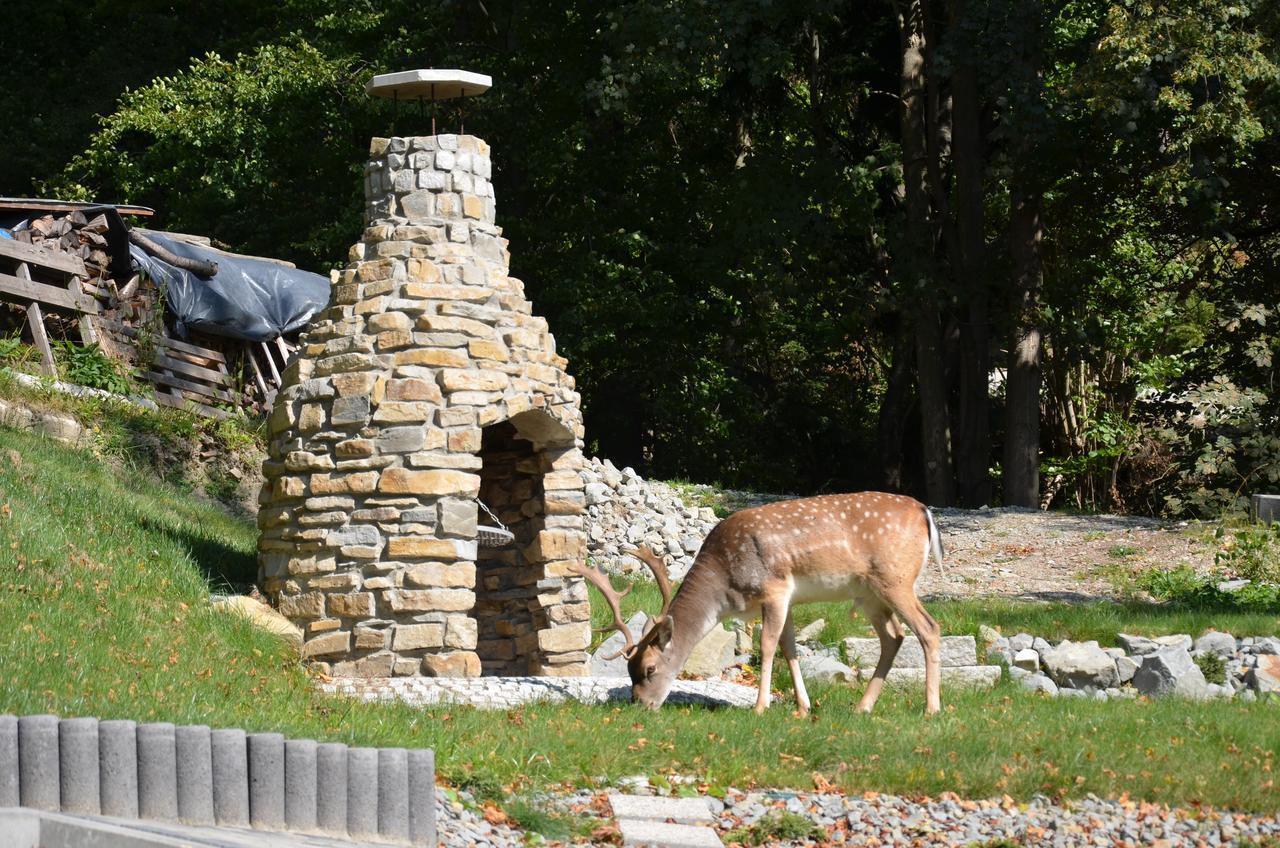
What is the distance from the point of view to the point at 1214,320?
25641 millimetres

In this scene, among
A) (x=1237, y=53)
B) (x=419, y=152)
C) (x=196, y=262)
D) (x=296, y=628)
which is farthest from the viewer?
(x=196, y=262)

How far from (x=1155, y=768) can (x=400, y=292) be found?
6410 millimetres

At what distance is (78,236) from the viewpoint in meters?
20.5

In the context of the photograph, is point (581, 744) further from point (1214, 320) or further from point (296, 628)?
point (1214, 320)

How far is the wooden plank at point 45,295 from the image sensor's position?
63.1 ft

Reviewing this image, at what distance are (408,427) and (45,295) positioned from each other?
963 cm

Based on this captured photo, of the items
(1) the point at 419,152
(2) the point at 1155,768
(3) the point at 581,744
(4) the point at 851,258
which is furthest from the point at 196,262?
(2) the point at 1155,768

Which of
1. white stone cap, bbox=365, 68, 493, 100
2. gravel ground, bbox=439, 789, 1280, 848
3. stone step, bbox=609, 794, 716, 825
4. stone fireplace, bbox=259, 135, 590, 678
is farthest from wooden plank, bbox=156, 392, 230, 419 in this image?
stone step, bbox=609, 794, 716, 825

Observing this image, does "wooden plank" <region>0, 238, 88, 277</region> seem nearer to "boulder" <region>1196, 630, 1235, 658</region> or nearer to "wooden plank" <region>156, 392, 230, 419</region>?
"wooden plank" <region>156, 392, 230, 419</region>

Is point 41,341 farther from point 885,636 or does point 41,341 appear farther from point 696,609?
point 885,636

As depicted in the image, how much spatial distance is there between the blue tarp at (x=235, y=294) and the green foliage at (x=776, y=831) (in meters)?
14.5

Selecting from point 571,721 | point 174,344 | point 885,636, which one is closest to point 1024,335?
point 174,344

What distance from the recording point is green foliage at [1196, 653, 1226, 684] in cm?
1284

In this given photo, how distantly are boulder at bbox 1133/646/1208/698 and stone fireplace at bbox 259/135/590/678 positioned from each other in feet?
14.8
